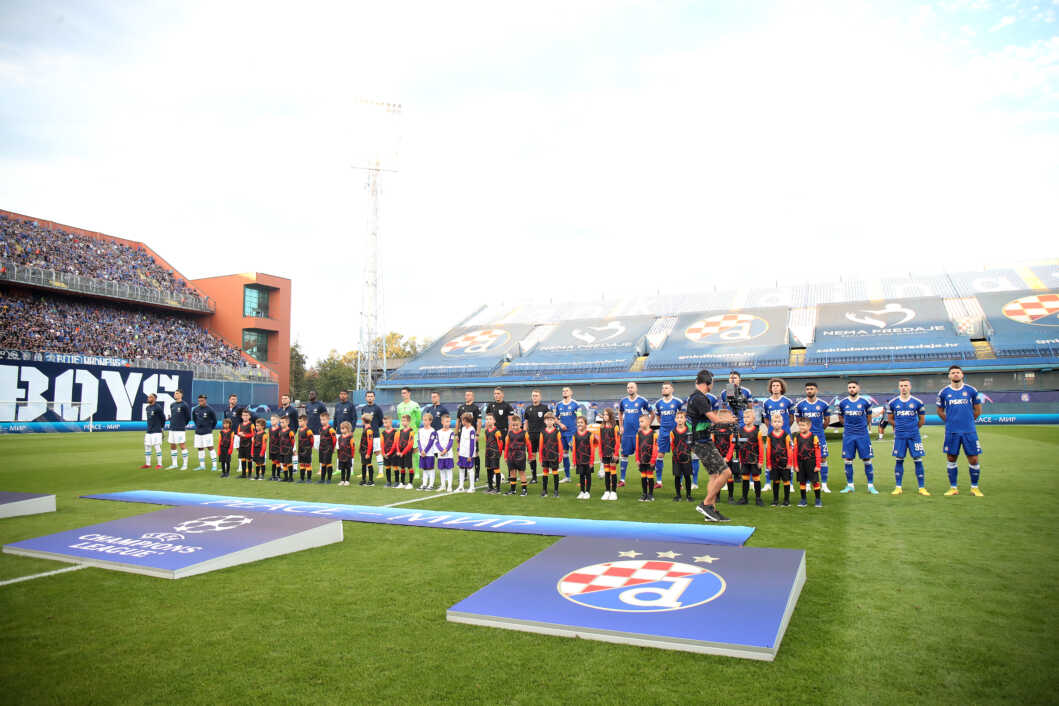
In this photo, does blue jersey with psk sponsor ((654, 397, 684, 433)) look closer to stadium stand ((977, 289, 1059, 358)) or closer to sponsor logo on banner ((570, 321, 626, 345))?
stadium stand ((977, 289, 1059, 358))

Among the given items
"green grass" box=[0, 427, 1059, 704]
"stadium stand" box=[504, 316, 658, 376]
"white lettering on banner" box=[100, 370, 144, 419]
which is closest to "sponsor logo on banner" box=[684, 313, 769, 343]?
"stadium stand" box=[504, 316, 658, 376]

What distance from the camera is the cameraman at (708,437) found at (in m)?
7.56

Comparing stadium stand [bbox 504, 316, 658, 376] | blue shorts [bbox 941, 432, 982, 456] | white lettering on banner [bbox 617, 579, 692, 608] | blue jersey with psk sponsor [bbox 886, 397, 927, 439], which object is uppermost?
stadium stand [bbox 504, 316, 658, 376]

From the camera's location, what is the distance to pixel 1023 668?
3.43m

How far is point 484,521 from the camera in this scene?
A: 25.8 ft

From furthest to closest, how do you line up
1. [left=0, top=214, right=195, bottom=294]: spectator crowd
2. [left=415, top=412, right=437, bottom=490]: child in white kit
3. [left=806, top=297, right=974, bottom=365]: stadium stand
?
[left=0, top=214, right=195, bottom=294]: spectator crowd, [left=806, top=297, right=974, bottom=365]: stadium stand, [left=415, top=412, right=437, bottom=490]: child in white kit

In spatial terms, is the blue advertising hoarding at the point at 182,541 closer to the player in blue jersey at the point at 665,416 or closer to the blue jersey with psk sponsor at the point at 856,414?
the player in blue jersey at the point at 665,416

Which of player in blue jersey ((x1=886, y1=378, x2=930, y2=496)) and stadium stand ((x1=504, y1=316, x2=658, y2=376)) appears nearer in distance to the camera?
player in blue jersey ((x1=886, y1=378, x2=930, y2=496))

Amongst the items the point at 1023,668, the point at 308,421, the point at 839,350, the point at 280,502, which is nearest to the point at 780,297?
the point at 839,350

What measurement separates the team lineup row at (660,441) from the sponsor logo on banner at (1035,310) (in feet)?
94.9

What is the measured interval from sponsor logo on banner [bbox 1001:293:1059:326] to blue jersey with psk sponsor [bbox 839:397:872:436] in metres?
30.2

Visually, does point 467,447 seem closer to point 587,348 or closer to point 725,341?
point 725,341

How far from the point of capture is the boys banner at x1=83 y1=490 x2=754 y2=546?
22.4 feet

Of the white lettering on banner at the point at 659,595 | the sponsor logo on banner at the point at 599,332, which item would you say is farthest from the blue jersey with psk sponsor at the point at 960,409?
the sponsor logo on banner at the point at 599,332
